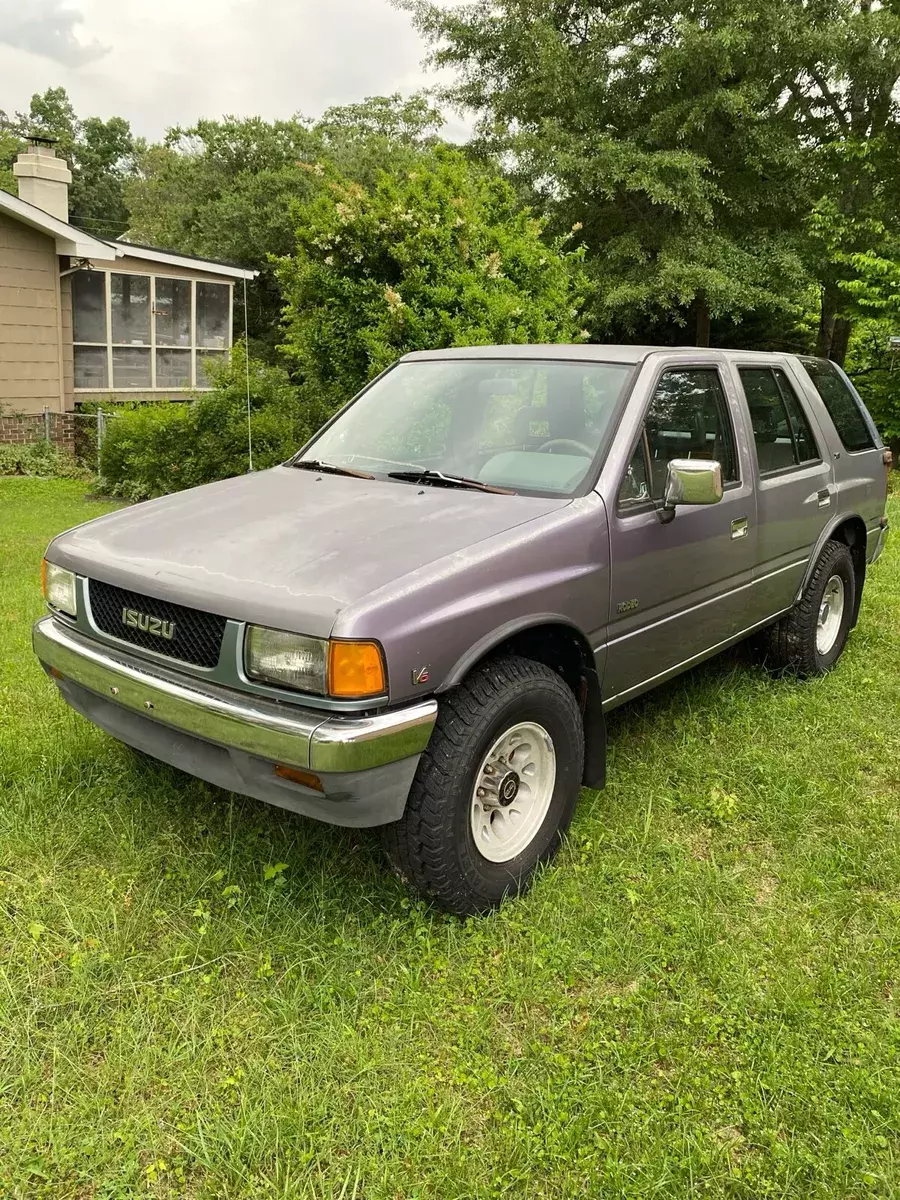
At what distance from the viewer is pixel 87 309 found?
1650 cm

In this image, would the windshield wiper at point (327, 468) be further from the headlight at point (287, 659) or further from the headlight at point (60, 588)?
the headlight at point (287, 659)

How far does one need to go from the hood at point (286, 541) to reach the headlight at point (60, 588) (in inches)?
2.1

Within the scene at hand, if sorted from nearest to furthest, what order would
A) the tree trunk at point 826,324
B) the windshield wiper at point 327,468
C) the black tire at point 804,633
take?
the windshield wiper at point 327,468 < the black tire at point 804,633 < the tree trunk at point 826,324

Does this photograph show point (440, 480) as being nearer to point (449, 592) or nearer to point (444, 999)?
point (449, 592)

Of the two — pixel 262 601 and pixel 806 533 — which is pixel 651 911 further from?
pixel 806 533

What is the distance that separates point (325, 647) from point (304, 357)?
304 inches

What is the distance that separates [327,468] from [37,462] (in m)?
12.4

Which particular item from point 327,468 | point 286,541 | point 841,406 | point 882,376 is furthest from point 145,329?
point 286,541

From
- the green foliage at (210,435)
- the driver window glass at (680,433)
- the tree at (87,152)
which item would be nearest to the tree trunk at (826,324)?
the green foliage at (210,435)

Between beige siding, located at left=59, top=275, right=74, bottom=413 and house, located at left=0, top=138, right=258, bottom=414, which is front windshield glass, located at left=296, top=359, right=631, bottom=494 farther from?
beige siding, located at left=59, top=275, right=74, bottom=413

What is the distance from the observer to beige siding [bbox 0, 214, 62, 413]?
48.4 feet

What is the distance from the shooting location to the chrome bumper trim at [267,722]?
2512 millimetres

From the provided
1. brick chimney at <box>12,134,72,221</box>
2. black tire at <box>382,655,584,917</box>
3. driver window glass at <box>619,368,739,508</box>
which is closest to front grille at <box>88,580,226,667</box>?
black tire at <box>382,655,584,917</box>

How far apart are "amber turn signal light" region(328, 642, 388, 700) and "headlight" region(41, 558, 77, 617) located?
1.26 m
